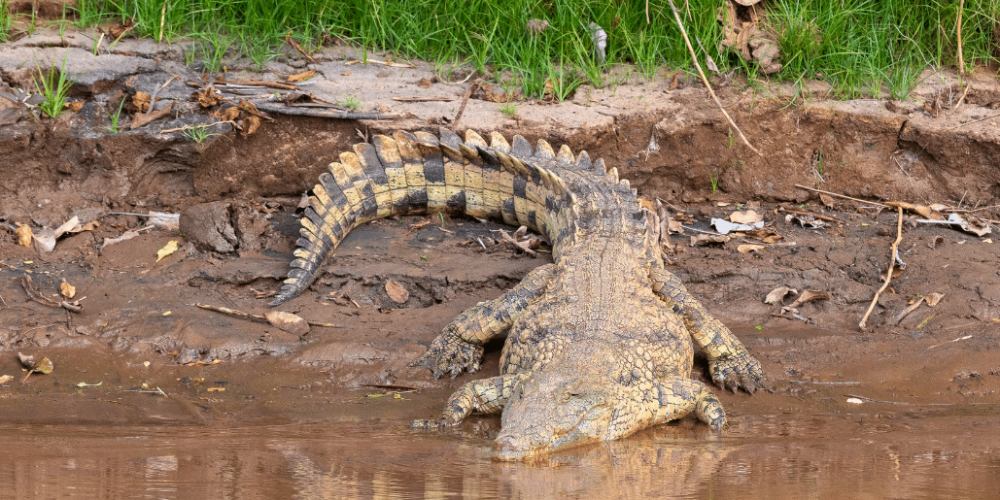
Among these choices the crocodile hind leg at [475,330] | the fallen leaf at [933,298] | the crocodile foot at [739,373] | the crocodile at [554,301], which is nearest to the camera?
the crocodile at [554,301]

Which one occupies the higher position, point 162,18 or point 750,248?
point 162,18

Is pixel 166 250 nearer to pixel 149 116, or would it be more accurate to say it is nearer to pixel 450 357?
pixel 149 116

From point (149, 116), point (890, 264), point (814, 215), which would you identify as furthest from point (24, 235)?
point (890, 264)

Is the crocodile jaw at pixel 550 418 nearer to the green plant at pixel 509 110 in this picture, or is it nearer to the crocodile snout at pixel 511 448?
the crocodile snout at pixel 511 448

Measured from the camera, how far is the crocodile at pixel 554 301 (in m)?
3.77

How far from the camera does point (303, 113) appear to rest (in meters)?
5.63

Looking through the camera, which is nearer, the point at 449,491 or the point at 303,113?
the point at 449,491

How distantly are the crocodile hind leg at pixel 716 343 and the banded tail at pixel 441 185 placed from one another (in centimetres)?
75

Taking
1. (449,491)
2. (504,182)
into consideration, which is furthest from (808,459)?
(504,182)

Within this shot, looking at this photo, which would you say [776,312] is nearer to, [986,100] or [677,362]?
[677,362]

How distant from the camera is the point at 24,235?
16.9 feet

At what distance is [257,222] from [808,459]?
3372 millimetres

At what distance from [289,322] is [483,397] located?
3.99 feet

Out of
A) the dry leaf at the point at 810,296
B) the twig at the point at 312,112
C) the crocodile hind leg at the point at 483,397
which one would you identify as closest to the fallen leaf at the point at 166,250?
the twig at the point at 312,112
